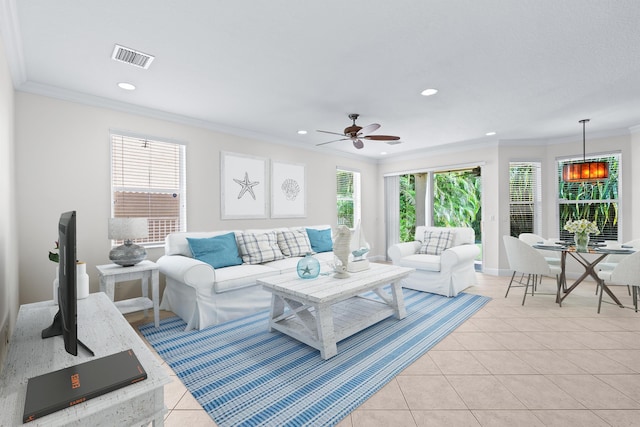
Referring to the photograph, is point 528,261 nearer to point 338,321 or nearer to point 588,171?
point 588,171

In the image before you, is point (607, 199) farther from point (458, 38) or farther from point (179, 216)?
point (179, 216)

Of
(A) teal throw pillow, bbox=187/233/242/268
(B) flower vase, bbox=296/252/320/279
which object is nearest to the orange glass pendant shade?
(B) flower vase, bbox=296/252/320/279

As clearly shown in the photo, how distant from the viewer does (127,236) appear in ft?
9.73

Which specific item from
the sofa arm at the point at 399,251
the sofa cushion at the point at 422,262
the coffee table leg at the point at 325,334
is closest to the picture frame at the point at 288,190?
the sofa arm at the point at 399,251

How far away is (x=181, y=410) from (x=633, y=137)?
6665mm

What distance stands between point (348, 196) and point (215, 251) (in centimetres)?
359

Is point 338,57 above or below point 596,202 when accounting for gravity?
above

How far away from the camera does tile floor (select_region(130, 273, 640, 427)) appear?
1.73m

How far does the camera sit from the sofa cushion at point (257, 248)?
12.6ft

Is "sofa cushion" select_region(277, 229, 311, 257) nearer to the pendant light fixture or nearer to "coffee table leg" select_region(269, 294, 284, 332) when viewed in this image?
"coffee table leg" select_region(269, 294, 284, 332)

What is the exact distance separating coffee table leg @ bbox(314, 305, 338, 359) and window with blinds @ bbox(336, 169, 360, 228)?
3891mm

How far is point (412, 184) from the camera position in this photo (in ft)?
21.9

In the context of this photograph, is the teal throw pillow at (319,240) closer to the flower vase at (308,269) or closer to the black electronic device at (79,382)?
the flower vase at (308,269)

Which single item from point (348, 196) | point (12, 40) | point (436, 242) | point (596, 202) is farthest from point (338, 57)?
point (596, 202)
